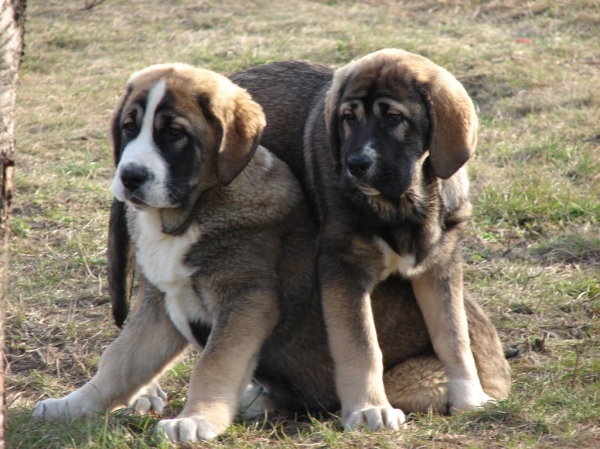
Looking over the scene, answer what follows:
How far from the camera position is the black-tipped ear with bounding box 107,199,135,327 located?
16.1 ft

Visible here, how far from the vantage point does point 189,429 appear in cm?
384

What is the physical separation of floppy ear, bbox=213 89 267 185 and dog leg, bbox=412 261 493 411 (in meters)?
1.10

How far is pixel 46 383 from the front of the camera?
15.3 feet

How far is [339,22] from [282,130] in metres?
8.06

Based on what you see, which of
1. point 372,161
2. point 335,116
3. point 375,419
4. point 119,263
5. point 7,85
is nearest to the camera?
point 7,85

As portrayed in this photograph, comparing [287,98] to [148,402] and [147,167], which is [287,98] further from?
[148,402]

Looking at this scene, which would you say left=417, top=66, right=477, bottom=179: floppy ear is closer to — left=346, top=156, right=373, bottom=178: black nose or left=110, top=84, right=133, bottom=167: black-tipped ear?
left=346, top=156, right=373, bottom=178: black nose

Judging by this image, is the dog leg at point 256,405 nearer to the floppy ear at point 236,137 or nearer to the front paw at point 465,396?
the front paw at point 465,396

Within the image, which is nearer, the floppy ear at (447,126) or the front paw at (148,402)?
the floppy ear at (447,126)

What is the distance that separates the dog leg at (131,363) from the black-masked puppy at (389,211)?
33.9 inches

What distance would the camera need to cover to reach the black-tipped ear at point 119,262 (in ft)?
16.1

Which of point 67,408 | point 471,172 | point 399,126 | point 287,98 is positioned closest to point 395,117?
point 399,126

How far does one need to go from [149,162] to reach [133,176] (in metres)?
0.10

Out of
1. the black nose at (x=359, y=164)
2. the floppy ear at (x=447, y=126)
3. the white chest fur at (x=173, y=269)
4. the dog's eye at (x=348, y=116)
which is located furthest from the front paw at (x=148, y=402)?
the floppy ear at (x=447, y=126)
